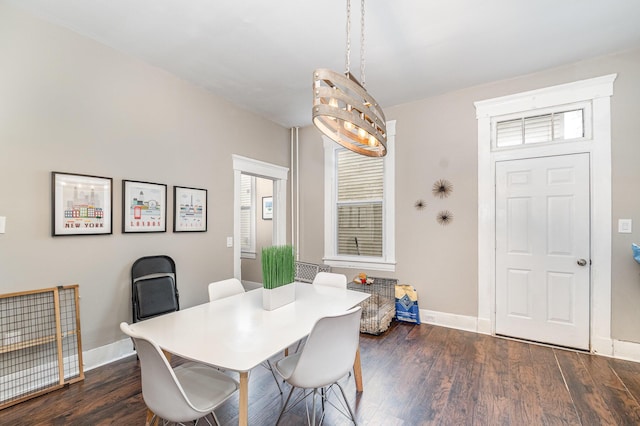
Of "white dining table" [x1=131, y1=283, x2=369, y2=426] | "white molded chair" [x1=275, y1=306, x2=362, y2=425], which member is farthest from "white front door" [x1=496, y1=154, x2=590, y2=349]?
"white molded chair" [x1=275, y1=306, x2=362, y2=425]

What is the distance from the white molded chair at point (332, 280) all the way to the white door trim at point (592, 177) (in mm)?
1830

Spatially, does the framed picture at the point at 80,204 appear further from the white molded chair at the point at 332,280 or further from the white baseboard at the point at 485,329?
the white baseboard at the point at 485,329

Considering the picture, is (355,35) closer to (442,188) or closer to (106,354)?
(442,188)

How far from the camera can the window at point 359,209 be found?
13.4ft

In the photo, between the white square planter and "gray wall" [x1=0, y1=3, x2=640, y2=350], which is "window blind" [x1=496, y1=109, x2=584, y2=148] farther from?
the white square planter

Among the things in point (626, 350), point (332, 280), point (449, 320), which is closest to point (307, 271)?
point (332, 280)

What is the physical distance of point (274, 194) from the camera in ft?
16.1

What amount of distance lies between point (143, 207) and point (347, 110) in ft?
7.67

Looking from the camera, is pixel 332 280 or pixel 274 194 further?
pixel 274 194

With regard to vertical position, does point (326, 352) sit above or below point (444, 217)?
below

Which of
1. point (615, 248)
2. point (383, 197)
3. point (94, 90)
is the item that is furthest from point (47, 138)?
point (615, 248)

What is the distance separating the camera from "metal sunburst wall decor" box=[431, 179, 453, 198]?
3.66 meters

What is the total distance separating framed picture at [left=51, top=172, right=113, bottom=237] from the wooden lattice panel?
1.61ft

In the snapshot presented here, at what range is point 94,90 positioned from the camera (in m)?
2.61
